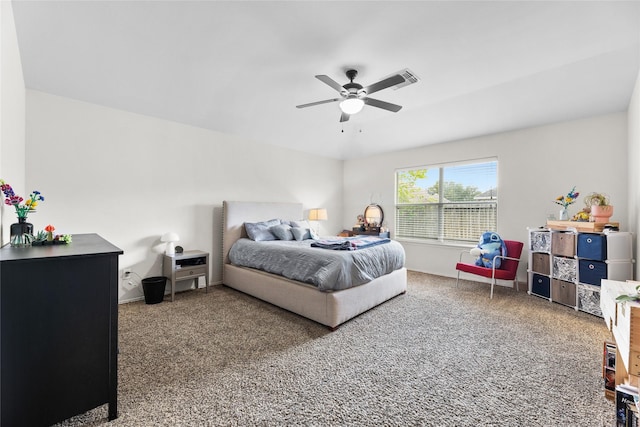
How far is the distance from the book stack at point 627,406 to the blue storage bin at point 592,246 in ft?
7.59

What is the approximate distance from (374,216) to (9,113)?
5.54 meters

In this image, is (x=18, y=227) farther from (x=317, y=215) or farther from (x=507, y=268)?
(x=507, y=268)

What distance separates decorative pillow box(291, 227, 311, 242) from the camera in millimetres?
4613

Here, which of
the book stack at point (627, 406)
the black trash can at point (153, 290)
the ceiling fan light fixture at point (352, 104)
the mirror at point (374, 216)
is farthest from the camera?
the mirror at point (374, 216)

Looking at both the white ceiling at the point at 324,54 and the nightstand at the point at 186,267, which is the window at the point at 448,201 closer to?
the white ceiling at the point at 324,54

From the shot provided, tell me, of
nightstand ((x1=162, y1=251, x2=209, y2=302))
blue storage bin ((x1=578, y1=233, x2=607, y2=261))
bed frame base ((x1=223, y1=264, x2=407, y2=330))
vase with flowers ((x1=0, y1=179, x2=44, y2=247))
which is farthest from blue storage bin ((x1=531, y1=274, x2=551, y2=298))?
vase with flowers ((x1=0, y1=179, x2=44, y2=247))

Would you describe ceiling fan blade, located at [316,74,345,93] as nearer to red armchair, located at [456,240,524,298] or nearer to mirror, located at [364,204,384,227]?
red armchair, located at [456,240,524,298]

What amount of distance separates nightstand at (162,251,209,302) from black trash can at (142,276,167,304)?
0.13 m

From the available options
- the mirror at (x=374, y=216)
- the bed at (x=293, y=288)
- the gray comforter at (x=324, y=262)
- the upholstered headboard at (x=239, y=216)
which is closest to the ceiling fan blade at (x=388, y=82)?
the gray comforter at (x=324, y=262)

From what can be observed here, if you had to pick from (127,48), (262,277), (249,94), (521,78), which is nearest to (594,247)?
(521,78)

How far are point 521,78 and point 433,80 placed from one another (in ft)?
3.64

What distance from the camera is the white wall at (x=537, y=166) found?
12.1 feet

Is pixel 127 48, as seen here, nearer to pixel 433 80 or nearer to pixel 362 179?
pixel 433 80

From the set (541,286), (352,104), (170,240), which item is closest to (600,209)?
(541,286)
